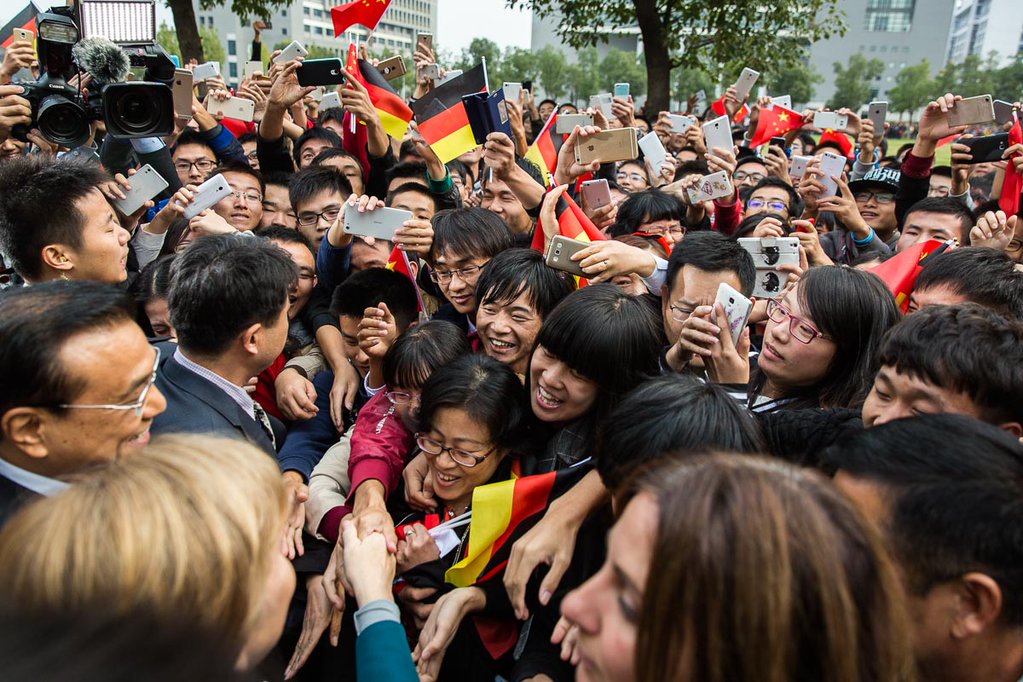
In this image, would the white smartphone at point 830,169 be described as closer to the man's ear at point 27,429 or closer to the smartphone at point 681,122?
the smartphone at point 681,122

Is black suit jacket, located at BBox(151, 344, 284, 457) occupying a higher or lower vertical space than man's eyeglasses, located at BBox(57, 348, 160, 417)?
lower

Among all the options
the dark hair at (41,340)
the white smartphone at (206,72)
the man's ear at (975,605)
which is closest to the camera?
the man's ear at (975,605)

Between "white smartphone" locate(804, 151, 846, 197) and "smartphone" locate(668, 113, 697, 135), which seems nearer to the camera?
"white smartphone" locate(804, 151, 846, 197)

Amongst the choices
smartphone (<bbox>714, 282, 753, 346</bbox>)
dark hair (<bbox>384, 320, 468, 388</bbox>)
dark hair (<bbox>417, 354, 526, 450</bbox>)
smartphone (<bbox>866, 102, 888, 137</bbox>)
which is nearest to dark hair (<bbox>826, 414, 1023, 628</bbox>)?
smartphone (<bbox>714, 282, 753, 346</bbox>)

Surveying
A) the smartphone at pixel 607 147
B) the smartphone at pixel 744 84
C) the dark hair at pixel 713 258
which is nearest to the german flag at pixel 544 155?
the smartphone at pixel 607 147

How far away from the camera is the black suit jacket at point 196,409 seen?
214 cm

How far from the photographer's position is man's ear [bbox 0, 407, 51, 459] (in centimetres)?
162

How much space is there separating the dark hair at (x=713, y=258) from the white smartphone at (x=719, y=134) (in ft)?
8.27

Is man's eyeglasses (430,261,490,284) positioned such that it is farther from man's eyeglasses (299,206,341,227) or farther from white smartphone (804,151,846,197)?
white smartphone (804,151,846,197)

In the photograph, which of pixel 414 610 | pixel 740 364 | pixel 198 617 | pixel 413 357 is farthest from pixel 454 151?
pixel 198 617

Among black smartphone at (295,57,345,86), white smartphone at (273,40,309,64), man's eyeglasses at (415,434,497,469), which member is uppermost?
white smartphone at (273,40,309,64)

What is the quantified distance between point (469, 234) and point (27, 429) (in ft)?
6.62

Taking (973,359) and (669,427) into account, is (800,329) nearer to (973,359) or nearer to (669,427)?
(973,359)

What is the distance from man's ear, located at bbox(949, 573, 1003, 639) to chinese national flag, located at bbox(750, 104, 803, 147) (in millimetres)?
6945
